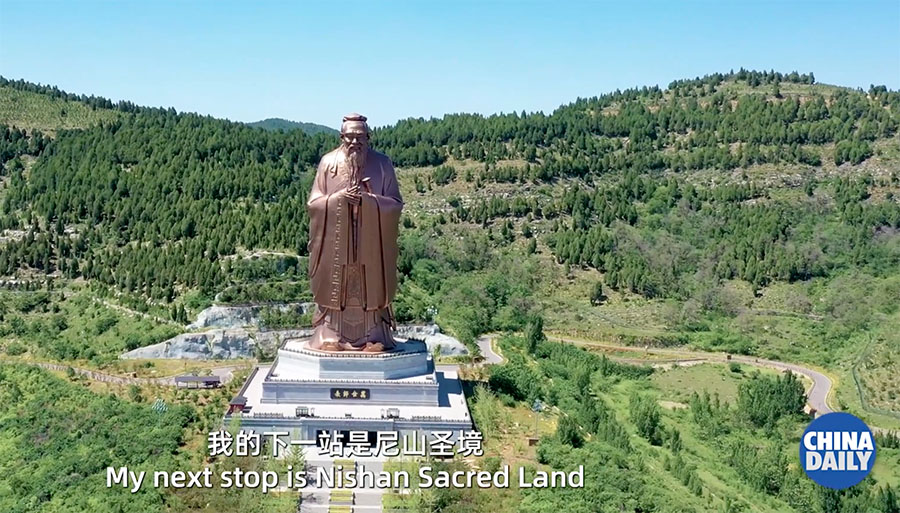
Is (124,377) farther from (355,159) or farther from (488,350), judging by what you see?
(488,350)

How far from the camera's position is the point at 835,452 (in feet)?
76.5

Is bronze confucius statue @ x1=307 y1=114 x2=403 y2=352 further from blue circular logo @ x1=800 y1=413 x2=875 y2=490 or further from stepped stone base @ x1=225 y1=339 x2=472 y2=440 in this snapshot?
blue circular logo @ x1=800 y1=413 x2=875 y2=490

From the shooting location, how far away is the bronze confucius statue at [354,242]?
24.5m

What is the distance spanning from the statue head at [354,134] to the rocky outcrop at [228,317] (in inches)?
507

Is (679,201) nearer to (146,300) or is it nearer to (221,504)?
(146,300)

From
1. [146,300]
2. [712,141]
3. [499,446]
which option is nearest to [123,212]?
[146,300]

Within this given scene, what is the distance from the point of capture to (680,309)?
4384 cm

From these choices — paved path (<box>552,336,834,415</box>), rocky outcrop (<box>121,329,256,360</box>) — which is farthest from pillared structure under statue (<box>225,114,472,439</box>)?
paved path (<box>552,336,834,415</box>)

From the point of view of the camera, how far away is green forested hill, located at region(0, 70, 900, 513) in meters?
28.8

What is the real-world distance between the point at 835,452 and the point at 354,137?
1356 cm

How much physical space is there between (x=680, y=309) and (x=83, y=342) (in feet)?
80.6

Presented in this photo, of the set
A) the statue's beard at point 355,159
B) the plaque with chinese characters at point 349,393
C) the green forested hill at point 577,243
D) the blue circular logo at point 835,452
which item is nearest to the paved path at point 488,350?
the green forested hill at point 577,243

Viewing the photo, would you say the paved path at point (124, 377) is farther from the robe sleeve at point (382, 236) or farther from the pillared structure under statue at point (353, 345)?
the robe sleeve at point (382, 236)

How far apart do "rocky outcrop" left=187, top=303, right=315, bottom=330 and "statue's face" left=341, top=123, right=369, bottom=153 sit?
12922mm
